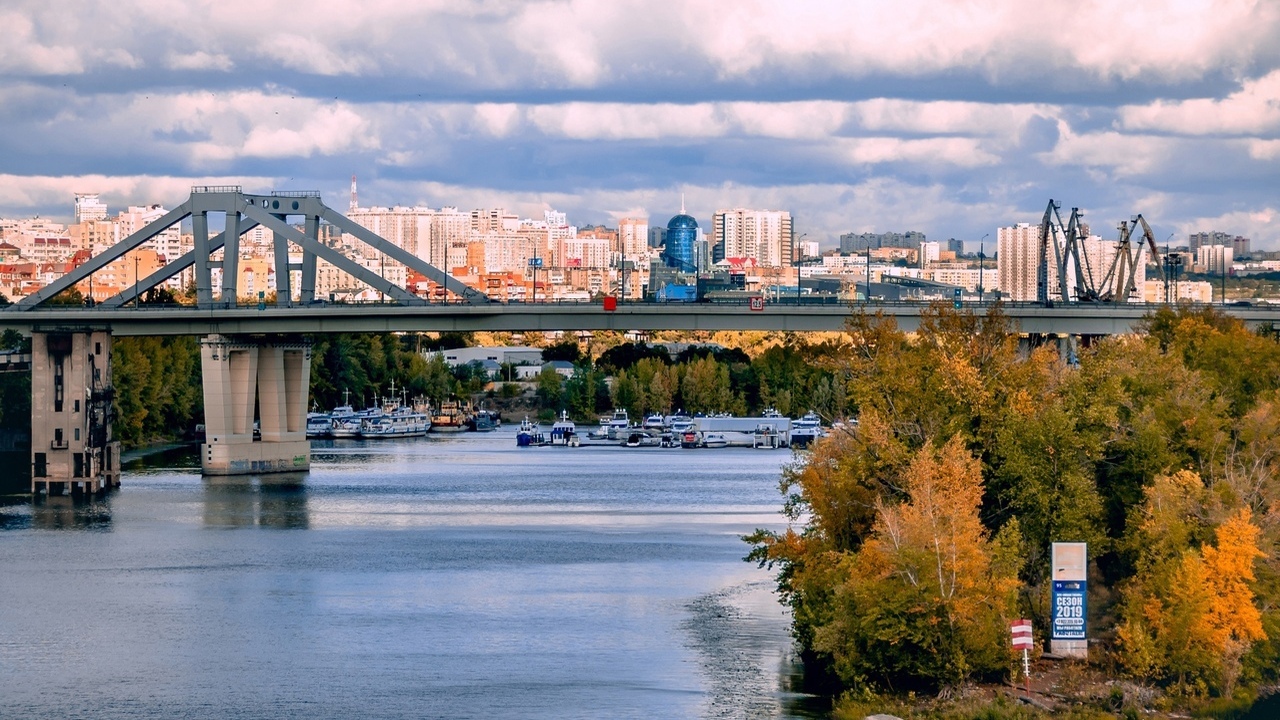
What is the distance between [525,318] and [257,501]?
15.3 metres

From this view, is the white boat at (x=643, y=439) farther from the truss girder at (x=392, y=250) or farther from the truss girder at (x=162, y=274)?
the truss girder at (x=162, y=274)

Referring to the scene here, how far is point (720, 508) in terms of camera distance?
2790 inches

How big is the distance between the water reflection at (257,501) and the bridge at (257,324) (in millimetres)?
2974

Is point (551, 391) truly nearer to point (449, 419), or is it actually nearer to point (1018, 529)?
point (449, 419)

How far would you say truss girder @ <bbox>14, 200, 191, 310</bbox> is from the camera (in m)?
87.4

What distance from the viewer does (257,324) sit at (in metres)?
84.5

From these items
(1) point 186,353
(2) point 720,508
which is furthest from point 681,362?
(2) point 720,508

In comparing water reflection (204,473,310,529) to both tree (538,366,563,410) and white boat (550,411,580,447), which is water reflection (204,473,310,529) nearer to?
white boat (550,411,580,447)

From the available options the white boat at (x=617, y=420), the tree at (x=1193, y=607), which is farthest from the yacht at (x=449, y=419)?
the tree at (x=1193, y=607)

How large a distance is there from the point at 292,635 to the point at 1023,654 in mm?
16841

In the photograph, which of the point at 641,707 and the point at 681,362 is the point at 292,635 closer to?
the point at 641,707

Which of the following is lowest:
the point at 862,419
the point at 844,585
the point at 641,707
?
the point at 641,707

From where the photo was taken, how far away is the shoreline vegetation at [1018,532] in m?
33.6

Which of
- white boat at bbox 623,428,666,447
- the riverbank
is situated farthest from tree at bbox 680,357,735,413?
the riverbank
